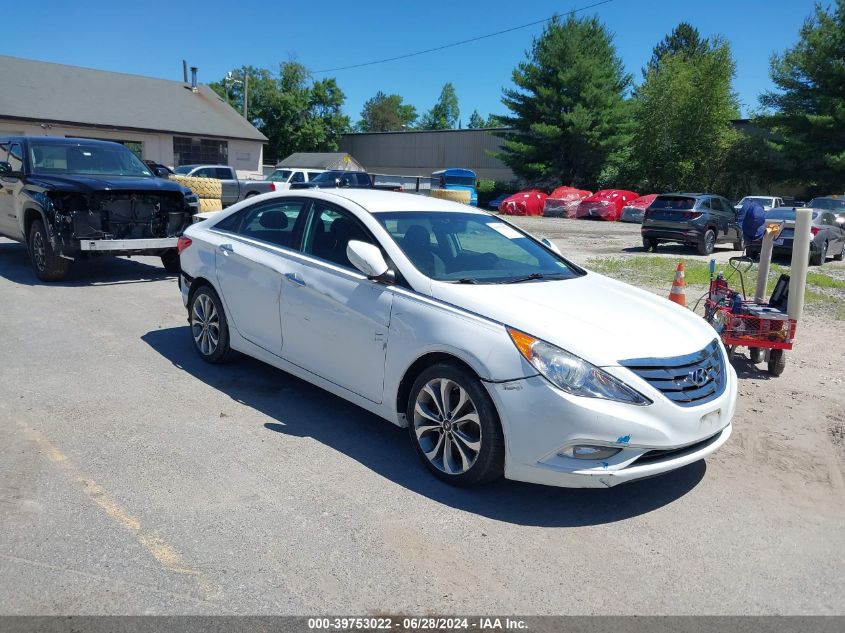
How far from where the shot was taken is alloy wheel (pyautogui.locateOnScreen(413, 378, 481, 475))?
A: 13.1ft

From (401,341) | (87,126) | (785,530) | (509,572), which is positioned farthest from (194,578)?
(87,126)

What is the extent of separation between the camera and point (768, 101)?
3897 cm

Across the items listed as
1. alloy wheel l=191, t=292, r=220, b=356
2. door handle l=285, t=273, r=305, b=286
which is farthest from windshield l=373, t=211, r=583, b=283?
alloy wheel l=191, t=292, r=220, b=356

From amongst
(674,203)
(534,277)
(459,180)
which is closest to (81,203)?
(534,277)

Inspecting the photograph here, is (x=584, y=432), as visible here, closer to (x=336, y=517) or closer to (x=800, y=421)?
(x=336, y=517)

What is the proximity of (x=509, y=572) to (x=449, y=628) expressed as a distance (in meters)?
0.51

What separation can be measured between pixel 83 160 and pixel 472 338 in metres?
8.64

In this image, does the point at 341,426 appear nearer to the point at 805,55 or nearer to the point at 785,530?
the point at 785,530

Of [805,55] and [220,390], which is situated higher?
[805,55]

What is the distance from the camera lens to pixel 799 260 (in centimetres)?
634

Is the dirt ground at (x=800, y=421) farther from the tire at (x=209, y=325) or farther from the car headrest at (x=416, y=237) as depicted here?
the tire at (x=209, y=325)

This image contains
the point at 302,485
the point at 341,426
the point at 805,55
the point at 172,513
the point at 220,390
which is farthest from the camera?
the point at 805,55

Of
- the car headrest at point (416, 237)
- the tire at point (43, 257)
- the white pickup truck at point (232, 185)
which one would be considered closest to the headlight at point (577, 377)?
the car headrest at point (416, 237)

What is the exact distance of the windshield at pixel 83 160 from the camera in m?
10.1
